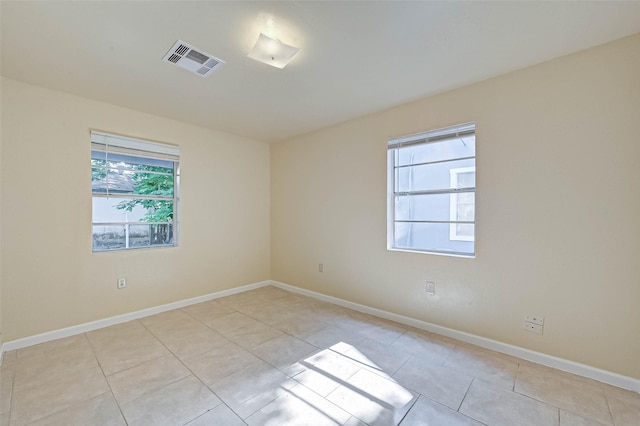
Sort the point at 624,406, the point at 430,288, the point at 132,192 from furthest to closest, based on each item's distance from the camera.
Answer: the point at 132,192 → the point at 430,288 → the point at 624,406

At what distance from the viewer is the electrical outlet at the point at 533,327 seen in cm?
222

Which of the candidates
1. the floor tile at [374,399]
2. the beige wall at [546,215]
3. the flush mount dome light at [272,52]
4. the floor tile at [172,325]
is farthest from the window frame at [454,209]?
the floor tile at [172,325]

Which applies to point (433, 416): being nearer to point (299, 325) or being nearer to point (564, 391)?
point (564, 391)

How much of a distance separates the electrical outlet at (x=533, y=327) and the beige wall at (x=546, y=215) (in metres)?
0.05

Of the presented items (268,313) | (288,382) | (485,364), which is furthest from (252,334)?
(485,364)

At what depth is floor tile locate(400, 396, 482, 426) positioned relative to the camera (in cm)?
158

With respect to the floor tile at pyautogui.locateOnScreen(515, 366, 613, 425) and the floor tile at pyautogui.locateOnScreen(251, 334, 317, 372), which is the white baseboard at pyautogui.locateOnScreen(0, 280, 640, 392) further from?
the floor tile at pyautogui.locateOnScreen(251, 334, 317, 372)

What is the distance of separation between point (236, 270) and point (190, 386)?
91.7 inches

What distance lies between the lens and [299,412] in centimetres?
168

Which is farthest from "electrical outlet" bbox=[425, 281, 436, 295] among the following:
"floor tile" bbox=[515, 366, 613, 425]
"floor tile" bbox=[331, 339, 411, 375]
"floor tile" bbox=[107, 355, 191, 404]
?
"floor tile" bbox=[107, 355, 191, 404]

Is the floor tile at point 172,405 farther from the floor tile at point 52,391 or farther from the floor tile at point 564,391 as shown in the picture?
the floor tile at point 564,391

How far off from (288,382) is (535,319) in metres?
2.05

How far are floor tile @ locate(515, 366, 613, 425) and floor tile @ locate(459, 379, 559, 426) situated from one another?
97mm

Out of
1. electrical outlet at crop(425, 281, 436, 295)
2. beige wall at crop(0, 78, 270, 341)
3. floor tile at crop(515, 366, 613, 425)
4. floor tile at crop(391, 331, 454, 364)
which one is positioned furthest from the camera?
electrical outlet at crop(425, 281, 436, 295)
